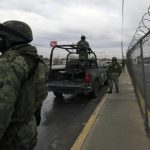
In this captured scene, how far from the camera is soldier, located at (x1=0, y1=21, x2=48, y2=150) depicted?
2641 mm

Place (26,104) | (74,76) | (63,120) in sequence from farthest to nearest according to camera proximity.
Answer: (74,76)
(63,120)
(26,104)

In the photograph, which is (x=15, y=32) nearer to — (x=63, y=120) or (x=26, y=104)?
(x=26, y=104)

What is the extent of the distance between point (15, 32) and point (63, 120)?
7635mm

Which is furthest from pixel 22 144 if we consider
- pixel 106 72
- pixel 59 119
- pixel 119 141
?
pixel 106 72

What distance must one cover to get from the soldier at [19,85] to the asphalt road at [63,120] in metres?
4.28

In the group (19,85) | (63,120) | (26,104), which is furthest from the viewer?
(63,120)

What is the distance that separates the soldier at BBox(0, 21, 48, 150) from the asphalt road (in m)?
4.28

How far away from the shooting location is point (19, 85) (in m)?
2.71

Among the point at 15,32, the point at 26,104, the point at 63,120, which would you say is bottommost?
the point at 63,120

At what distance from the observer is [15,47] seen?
294 centimetres

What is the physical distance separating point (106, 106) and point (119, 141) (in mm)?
5359

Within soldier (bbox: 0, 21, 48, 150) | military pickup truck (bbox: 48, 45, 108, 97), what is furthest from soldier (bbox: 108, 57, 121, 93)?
soldier (bbox: 0, 21, 48, 150)

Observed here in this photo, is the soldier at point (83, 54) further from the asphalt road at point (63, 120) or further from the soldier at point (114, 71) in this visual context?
the soldier at point (114, 71)

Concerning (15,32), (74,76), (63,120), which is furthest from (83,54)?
(15,32)
